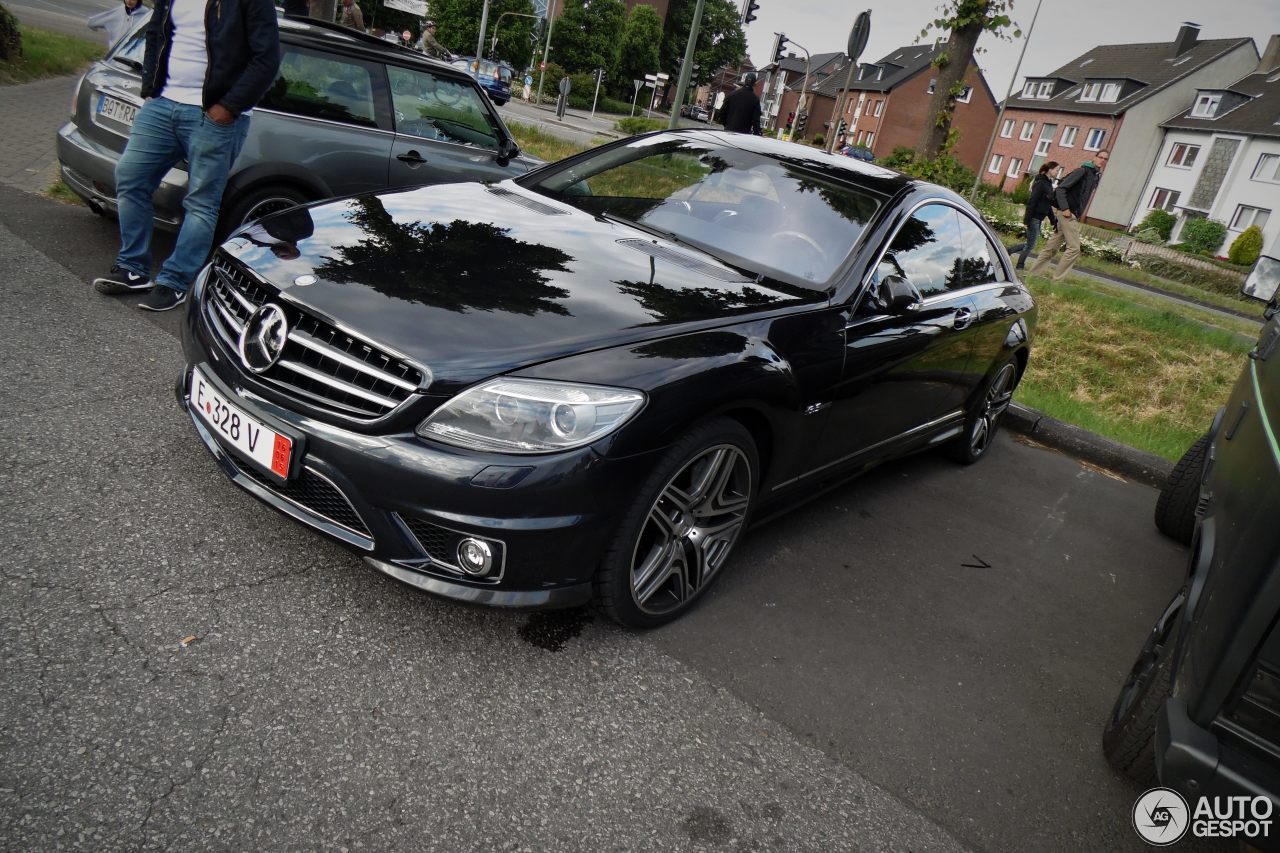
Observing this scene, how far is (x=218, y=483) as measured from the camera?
10.3 ft

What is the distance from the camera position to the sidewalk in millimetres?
6836

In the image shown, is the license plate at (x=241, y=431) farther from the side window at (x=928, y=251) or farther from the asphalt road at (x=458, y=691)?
the side window at (x=928, y=251)

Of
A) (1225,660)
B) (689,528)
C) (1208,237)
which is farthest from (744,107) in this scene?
(1208,237)

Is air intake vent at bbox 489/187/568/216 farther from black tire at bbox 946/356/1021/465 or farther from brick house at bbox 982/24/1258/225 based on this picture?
brick house at bbox 982/24/1258/225

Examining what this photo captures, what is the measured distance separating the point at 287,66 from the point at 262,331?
344cm

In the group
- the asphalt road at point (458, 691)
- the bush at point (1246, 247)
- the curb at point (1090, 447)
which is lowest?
the asphalt road at point (458, 691)

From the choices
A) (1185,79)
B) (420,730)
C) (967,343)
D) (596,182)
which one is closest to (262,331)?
(420,730)

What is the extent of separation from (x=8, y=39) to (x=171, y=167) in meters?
10.3

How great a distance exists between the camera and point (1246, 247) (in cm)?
3897

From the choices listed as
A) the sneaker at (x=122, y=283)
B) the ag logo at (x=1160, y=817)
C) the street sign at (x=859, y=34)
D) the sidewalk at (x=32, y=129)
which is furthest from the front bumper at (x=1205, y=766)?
the street sign at (x=859, y=34)

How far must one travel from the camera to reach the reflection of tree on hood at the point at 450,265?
8.54 ft

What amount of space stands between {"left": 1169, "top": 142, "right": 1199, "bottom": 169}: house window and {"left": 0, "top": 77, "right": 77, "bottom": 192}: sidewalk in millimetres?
53237

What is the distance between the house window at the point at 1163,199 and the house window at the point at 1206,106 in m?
4.42

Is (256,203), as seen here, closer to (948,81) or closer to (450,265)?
(450,265)
